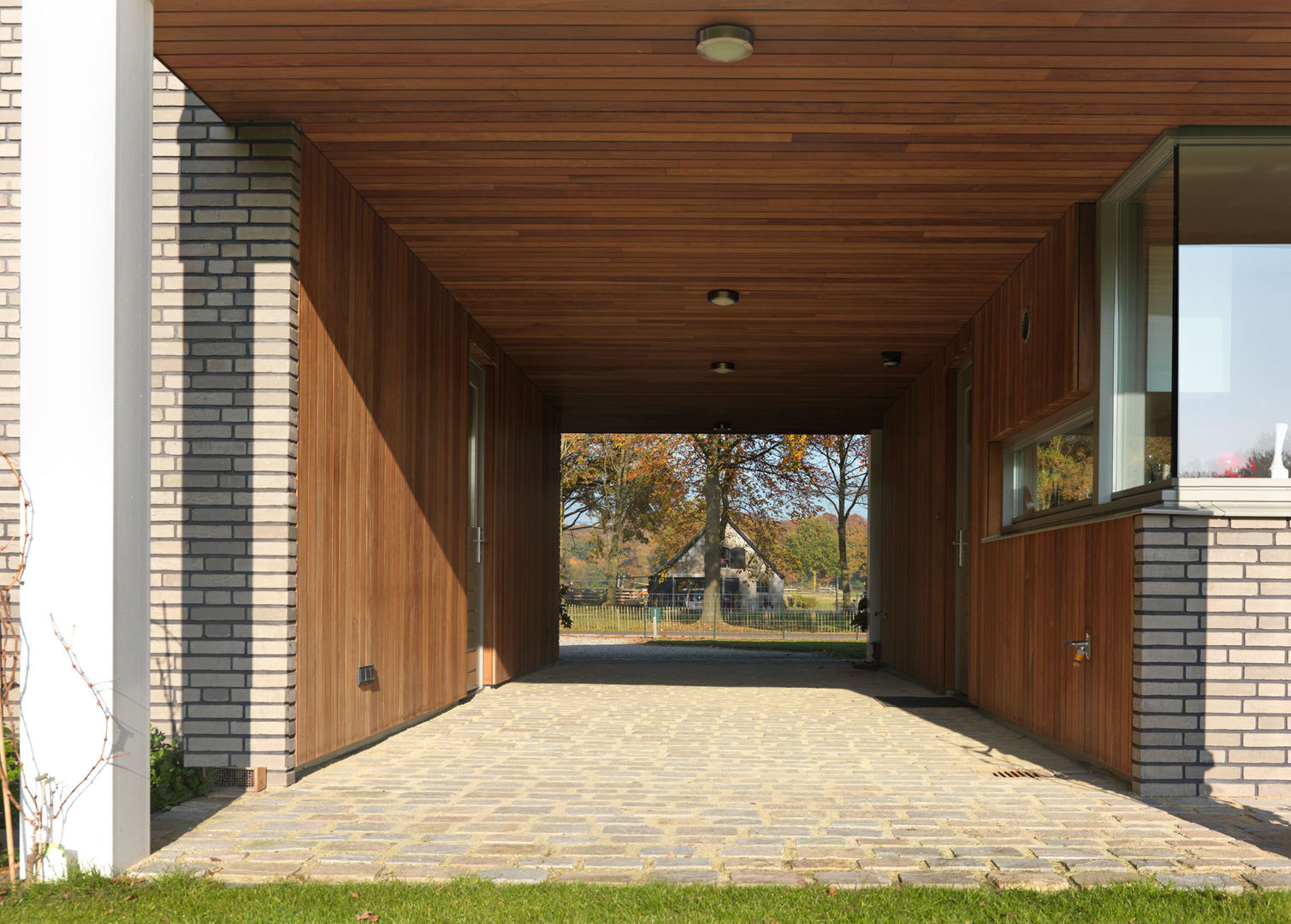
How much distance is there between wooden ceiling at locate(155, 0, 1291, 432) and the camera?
4.71 m

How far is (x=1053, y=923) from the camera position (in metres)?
3.38

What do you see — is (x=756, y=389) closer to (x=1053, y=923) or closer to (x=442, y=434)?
(x=442, y=434)

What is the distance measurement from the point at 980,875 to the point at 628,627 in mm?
23870

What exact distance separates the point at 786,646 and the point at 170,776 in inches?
681

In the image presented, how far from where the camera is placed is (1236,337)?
557cm

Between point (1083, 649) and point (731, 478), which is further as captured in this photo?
point (731, 478)

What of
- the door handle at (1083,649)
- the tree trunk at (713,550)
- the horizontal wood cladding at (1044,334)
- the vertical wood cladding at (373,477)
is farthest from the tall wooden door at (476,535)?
the tree trunk at (713,550)

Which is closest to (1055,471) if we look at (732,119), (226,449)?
(732,119)

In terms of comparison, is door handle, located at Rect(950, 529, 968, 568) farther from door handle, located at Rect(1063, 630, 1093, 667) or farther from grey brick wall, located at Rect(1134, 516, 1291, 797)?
grey brick wall, located at Rect(1134, 516, 1291, 797)

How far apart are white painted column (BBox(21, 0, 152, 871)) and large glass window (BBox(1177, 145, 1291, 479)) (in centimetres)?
453

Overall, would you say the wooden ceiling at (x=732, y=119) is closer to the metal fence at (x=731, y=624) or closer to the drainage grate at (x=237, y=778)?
the drainage grate at (x=237, y=778)

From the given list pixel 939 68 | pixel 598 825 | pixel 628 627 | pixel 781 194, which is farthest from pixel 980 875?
pixel 628 627

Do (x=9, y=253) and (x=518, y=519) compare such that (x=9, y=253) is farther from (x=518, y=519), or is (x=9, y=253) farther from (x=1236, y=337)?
(x=518, y=519)

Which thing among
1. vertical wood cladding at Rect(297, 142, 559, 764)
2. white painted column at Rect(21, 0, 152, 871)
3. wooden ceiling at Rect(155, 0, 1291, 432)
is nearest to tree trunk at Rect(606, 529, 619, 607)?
vertical wood cladding at Rect(297, 142, 559, 764)
